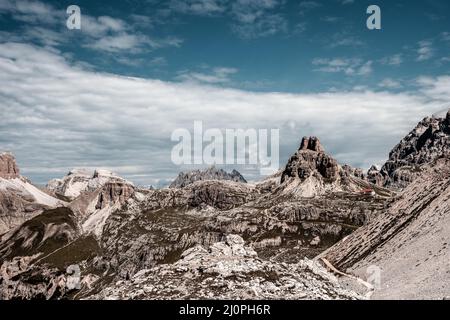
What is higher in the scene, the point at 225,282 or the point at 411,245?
the point at 411,245

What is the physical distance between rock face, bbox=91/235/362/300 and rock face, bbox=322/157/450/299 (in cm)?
1093

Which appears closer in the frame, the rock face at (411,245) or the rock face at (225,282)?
the rock face at (225,282)

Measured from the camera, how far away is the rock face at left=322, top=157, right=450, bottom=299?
69062mm

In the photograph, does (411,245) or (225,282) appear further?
(411,245)

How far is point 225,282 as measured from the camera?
61562 mm

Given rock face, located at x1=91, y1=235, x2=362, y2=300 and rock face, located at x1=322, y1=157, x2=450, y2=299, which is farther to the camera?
rock face, located at x1=322, y1=157, x2=450, y2=299

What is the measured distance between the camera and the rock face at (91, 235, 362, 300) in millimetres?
59481

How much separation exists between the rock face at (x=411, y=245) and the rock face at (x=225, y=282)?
35.9 feet

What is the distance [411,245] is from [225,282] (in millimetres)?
43917

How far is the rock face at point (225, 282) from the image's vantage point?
59.5 meters
